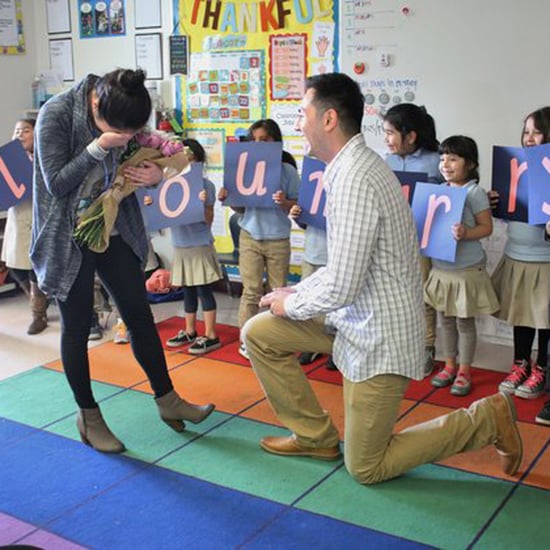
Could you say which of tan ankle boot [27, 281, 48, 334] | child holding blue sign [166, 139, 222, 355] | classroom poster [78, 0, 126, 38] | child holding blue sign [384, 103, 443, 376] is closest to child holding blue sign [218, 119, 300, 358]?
child holding blue sign [166, 139, 222, 355]

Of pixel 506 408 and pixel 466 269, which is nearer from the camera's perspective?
pixel 506 408

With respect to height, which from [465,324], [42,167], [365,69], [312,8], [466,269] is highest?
[312,8]

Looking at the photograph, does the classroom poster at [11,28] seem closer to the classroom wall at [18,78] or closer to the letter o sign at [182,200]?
the classroom wall at [18,78]

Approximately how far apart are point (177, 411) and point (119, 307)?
47cm

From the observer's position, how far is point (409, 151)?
349 cm

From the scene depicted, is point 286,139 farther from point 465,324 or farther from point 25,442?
point 25,442

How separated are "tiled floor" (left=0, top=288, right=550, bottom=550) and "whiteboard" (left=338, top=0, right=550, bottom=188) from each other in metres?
1.47

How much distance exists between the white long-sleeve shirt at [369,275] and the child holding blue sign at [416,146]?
3.64 ft

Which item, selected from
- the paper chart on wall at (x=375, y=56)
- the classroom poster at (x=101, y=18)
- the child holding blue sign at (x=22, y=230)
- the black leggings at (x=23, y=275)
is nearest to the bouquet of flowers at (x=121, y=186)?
the child holding blue sign at (x=22, y=230)

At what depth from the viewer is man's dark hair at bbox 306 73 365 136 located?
2285 mm

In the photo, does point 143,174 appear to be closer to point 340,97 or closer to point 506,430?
point 340,97

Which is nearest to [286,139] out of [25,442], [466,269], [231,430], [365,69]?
[365,69]

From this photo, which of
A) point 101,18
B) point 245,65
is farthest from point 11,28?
point 245,65

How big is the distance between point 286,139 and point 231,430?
2280 mm
